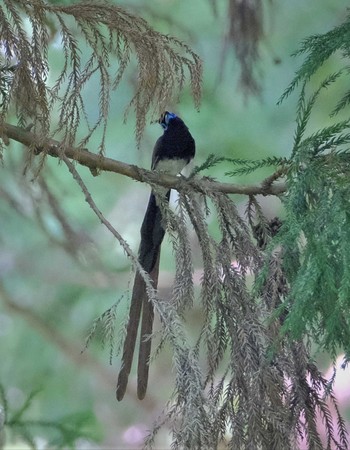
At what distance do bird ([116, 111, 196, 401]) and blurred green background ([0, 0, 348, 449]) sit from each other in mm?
1548

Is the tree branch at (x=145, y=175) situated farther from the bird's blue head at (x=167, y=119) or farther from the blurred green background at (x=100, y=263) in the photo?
the blurred green background at (x=100, y=263)

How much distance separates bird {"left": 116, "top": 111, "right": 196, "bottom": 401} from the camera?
1.37 metres

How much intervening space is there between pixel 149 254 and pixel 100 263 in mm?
2141

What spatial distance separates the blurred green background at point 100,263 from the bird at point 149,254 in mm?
1548

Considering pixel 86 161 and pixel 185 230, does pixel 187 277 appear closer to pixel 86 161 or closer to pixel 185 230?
pixel 185 230

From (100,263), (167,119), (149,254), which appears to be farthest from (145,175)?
(100,263)

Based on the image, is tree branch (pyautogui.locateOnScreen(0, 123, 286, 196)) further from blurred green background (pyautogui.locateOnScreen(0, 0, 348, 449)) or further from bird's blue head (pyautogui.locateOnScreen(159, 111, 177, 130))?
blurred green background (pyautogui.locateOnScreen(0, 0, 348, 449))

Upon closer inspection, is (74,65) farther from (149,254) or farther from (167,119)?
(167,119)

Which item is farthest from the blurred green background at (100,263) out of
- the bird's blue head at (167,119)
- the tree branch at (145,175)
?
the tree branch at (145,175)

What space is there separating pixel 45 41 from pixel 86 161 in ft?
0.83

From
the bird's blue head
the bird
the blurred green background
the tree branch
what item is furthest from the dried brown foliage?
the blurred green background

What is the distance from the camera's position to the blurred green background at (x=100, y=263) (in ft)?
11.6

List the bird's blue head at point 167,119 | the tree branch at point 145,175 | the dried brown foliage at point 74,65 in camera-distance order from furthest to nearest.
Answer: the bird's blue head at point 167,119, the tree branch at point 145,175, the dried brown foliage at point 74,65

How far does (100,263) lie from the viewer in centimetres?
366
